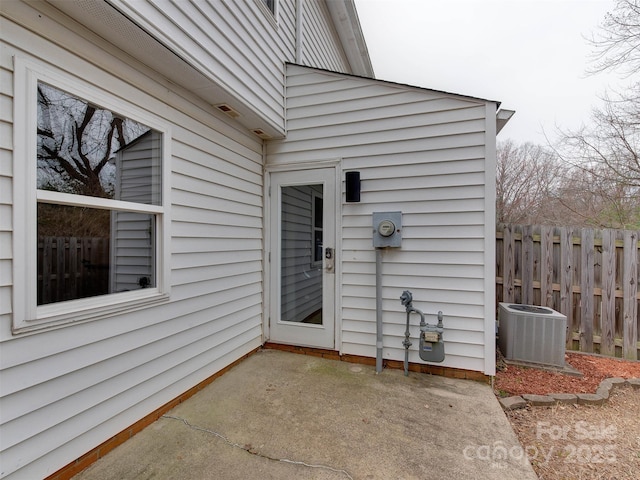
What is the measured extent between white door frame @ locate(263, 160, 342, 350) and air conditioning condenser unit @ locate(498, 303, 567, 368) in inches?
74.9

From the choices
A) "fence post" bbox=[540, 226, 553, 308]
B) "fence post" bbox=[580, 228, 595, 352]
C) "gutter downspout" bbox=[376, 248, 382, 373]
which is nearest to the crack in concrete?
"gutter downspout" bbox=[376, 248, 382, 373]

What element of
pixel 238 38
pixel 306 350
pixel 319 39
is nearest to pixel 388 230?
pixel 306 350

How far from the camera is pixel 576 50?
5195 millimetres

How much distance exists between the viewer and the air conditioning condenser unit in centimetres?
295

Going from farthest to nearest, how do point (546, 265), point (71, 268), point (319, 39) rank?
point (319, 39)
point (546, 265)
point (71, 268)

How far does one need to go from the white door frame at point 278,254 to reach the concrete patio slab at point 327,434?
640mm

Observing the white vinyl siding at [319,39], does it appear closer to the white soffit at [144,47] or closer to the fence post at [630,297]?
the white soffit at [144,47]

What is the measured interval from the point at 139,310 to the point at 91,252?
0.50 metres

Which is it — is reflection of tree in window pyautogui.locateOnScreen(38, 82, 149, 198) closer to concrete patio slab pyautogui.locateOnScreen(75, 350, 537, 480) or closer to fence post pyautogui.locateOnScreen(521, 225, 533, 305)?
concrete patio slab pyautogui.locateOnScreen(75, 350, 537, 480)

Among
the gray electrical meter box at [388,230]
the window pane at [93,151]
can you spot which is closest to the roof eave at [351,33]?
→ the gray electrical meter box at [388,230]

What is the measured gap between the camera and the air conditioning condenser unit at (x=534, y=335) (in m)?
2.95

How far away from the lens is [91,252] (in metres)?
1.81

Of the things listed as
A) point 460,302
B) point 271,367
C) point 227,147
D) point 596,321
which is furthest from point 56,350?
point 596,321

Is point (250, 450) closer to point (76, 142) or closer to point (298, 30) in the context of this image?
point (76, 142)
